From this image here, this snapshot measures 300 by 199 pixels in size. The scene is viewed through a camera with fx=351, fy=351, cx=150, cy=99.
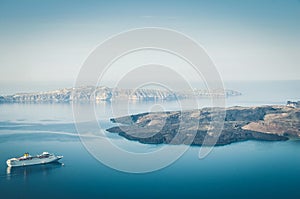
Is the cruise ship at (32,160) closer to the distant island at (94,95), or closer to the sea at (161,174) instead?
the sea at (161,174)

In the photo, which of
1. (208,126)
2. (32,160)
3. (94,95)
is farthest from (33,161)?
(94,95)

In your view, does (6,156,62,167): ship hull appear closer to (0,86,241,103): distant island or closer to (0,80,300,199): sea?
(0,80,300,199): sea

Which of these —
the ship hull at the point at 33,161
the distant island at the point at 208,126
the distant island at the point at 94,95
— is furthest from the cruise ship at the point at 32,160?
the distant island at the point at 94,95

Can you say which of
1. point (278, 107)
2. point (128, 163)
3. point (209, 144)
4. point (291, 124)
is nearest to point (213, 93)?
Answer: point (278, 107)

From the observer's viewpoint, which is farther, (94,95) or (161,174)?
(94,95)

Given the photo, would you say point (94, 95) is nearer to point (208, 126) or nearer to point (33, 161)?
point (208, 126)

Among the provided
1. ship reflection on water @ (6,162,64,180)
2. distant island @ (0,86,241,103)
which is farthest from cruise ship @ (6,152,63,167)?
distant island @ (0,86,241,103)

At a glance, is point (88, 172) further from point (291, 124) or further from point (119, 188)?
point (291, 124)
